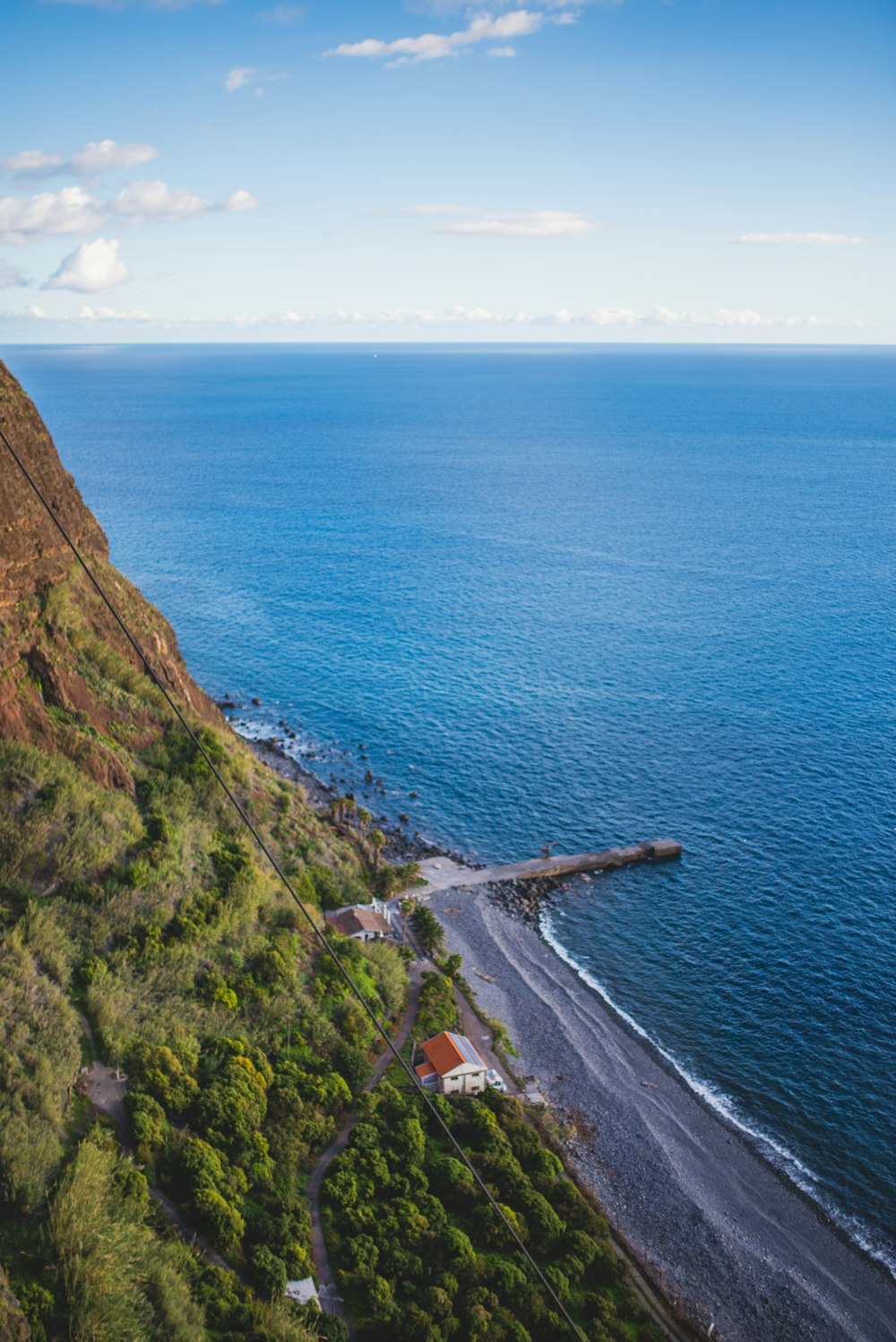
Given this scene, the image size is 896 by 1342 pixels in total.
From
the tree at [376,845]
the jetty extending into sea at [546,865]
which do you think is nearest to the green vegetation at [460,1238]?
the tree at [376,845]

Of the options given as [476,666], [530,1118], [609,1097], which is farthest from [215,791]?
[476,666]

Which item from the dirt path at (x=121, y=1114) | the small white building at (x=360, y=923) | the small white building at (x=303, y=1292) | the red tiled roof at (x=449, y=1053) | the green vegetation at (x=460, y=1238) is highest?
the dirt path at (x=121, y=1114)

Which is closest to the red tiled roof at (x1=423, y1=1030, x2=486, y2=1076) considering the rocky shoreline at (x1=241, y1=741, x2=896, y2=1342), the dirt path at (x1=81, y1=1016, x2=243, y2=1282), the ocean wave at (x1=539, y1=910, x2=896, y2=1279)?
the rocky shoreline at (x1=241, y1=741, x2=896, y2=1342)

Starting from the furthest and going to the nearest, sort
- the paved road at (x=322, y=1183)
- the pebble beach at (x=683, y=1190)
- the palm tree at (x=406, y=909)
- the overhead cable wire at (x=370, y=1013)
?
the palm tree at (x=406, y=909) < the pebble beach at (x=683, y=1190) < the paved road at (x=322, y=1183) < the overhead cable wire at (x=370, y=1013)

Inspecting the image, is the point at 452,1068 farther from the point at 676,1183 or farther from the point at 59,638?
the point at 59,638

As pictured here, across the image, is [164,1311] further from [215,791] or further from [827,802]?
[827,802]

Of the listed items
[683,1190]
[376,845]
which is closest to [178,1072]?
[683,1190]

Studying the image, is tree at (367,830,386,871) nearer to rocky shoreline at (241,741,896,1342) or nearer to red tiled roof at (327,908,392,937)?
rocky shoreline at (241,741,896,1342)

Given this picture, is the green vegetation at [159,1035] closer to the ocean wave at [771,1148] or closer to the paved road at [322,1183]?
the paved road at [322,1183]
